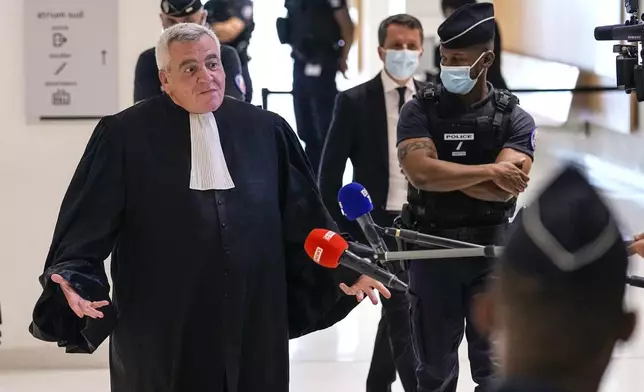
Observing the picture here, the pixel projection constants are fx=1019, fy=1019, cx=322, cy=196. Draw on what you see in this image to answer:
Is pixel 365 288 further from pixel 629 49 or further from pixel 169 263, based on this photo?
pixel 629 49

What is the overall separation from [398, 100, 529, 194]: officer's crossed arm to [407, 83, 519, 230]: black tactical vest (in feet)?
0.15

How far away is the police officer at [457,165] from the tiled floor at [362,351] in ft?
A: 4.92

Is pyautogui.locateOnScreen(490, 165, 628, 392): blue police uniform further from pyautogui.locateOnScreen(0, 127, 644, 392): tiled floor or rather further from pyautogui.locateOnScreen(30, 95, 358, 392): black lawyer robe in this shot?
pyautogui.locateOnScreen(0, 127, 644, 392): tiled floor

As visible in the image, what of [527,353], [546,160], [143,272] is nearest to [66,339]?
[143,272]

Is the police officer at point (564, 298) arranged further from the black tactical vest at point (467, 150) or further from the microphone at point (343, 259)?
the black tactical vest at point (467, 150)

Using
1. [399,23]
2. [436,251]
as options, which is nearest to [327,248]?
[436,251]

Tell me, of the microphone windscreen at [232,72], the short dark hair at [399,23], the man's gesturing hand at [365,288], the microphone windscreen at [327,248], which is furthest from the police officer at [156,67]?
the microphone windscreen at [327,248]

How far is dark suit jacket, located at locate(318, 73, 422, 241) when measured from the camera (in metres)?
4.14

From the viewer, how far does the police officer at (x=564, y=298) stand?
1.19m

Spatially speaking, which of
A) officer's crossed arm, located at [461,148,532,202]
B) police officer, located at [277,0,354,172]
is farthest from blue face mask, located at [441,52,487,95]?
police officer, located at [277,0,354,172]

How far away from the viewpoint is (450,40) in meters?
3.41

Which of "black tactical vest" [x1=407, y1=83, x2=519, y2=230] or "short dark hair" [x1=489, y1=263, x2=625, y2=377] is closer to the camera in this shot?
"short dark hair" [x1=489, y1=263, x2=625, y2=377]

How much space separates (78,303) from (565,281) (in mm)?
1597

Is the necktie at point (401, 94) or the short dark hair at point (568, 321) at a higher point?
the necktie at point (401, 94)
